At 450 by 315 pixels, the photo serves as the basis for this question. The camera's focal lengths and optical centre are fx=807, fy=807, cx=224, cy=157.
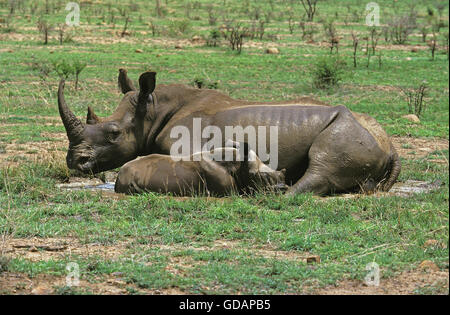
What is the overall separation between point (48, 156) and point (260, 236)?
4246mm

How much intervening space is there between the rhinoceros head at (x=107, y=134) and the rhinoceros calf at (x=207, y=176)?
890mm

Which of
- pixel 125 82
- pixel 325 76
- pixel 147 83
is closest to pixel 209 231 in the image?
pixel 147 83

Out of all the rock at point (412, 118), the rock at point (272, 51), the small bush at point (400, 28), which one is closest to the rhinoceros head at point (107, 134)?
the rock at point (412, 118)

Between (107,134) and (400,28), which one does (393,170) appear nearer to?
(107,134)

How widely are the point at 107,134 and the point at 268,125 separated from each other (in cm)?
199

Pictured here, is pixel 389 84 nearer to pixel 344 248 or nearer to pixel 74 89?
pixel 74 89

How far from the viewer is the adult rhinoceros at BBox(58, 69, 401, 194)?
9.25 meters

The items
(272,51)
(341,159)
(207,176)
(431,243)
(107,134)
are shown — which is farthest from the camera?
(272,51)

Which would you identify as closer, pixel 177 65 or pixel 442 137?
pixel 442 137

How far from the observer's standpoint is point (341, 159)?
9219 millimetres

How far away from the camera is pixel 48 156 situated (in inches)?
418

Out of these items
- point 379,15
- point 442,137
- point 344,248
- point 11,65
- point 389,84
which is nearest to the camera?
point 344,248

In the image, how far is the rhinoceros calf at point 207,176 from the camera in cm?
892

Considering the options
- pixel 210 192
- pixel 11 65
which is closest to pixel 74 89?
pixel 11 65
